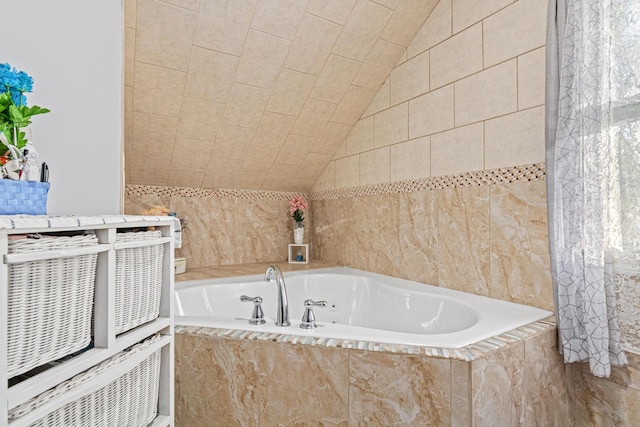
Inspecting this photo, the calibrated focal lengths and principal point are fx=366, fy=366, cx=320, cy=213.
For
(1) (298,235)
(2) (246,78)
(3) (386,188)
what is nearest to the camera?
(2) (246,78)

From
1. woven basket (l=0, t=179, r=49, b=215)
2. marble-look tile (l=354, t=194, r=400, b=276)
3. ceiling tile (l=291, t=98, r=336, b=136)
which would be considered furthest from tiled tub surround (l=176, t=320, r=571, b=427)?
ceiling tile (l=291, t=98, r=336, b=136)

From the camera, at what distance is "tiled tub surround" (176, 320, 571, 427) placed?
1243 millimetres

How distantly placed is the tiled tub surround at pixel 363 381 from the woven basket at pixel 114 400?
40cm

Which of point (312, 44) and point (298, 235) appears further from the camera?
point (298, 235)

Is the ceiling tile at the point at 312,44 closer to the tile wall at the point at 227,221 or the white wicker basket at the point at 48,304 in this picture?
the tile wall at the point at 227,221

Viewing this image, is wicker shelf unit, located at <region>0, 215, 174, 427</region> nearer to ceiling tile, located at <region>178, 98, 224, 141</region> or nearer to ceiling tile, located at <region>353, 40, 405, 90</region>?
ceiling tile, located at <region>178, 98, 224, 141</region>

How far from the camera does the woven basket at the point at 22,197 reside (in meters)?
0.79

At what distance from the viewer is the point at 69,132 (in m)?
1.30

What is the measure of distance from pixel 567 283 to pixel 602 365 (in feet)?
1.09

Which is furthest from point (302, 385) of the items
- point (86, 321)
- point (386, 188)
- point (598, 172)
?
point (386, 188)

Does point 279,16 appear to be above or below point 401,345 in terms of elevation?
above

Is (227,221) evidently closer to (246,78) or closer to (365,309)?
(246,78)

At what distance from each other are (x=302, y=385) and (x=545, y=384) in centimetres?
101

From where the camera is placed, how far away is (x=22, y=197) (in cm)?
83
